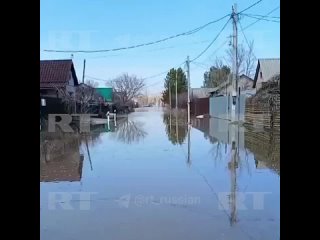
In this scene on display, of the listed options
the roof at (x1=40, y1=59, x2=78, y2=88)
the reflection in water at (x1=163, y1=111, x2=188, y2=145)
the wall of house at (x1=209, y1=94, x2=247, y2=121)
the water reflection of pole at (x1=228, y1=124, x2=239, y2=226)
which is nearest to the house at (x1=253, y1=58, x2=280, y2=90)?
the wall of house at (x1=209, y1=94, x2=247, y2=121)

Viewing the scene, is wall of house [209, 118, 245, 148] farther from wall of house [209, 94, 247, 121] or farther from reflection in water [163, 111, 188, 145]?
wall of house [209, 94, 247, 121]

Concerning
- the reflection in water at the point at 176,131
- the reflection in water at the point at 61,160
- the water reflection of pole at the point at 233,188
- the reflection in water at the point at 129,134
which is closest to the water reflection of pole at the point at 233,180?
the water reflection of pole at the point at 233,188

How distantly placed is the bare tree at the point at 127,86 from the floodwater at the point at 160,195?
149 ft

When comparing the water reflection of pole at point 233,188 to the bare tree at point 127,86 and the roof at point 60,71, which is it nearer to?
the roof at point 60,71

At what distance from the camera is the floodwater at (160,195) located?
432cm

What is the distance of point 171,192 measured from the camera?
628 cm

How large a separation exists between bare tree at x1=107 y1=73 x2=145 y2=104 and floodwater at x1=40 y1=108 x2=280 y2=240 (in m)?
45.6

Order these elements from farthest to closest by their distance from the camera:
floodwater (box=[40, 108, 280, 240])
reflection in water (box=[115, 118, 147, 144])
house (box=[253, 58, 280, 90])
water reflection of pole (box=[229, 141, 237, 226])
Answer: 1. house (box=[253, 58, 280, 90])
2. reflection in water (box=[115, 118, 147, 144])
3. water reflection of pole (box=[229, 141, 237, 226])
4. floodwater (box=[40, 108, 280, 240])

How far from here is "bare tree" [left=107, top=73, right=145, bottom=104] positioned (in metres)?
57.2

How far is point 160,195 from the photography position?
605 cm

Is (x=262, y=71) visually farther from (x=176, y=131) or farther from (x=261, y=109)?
(x=176, y=131)
